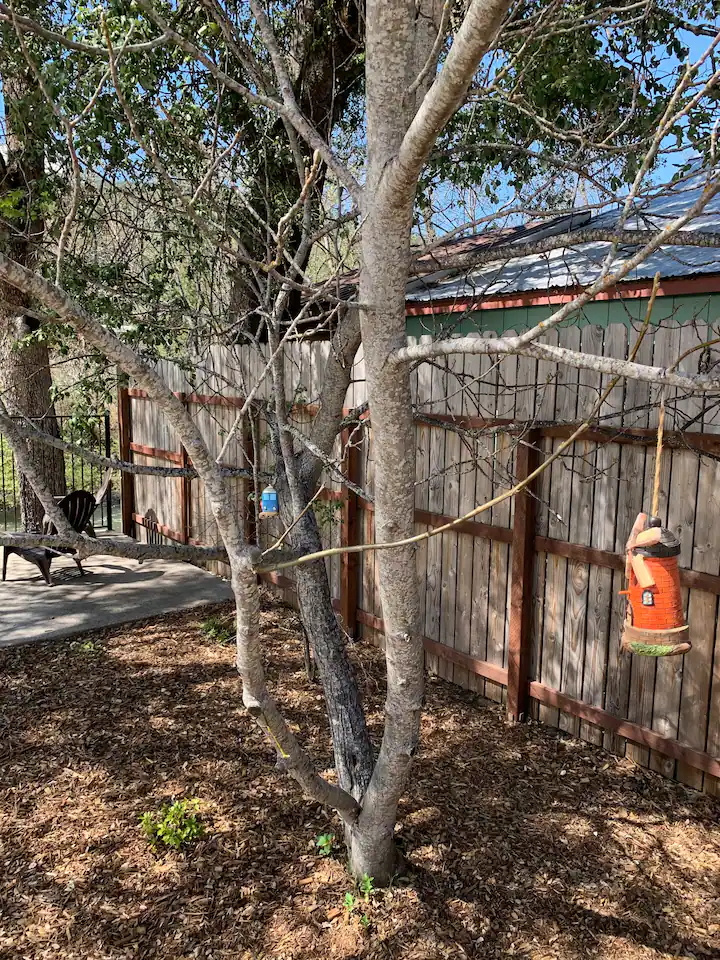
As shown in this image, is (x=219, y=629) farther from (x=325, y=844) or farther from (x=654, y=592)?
(x=654, y=592)

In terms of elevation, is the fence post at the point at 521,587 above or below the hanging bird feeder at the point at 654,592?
below

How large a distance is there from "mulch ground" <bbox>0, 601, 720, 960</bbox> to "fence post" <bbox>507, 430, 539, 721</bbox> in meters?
0.24

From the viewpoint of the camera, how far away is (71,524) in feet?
24.1

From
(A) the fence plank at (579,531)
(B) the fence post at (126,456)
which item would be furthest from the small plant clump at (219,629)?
(B) the fence post at (126,456)

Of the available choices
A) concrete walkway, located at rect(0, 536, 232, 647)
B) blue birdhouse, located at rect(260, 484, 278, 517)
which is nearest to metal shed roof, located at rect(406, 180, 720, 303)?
blue birdhouse, located at rect(260, 484, 278, 517)

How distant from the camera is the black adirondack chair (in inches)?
286

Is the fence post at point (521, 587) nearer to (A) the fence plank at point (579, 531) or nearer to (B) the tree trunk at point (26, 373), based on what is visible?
(A) the fence plank at point (579, 531)

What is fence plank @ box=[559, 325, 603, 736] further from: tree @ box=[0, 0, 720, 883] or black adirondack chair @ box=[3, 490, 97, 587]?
black adirondack chair @ box=[3, 490, 97, 587]

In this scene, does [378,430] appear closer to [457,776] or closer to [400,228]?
[400,228]

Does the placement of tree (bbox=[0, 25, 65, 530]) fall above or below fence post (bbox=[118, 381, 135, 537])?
above

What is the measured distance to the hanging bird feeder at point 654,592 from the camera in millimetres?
2170

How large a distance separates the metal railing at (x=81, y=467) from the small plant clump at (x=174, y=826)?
1768 mm

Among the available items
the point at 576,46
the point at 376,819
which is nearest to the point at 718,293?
the point at 576,46

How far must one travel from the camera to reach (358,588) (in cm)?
581
